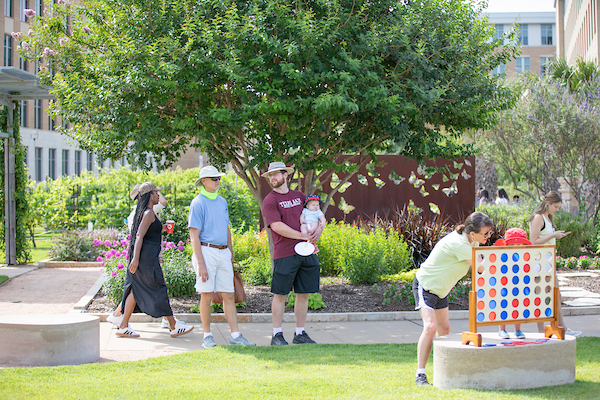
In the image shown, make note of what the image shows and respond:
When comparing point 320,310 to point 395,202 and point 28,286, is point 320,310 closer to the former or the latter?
point 28,286

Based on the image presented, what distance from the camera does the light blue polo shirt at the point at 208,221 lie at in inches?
249

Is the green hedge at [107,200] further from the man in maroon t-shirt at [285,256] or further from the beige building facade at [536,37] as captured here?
the beige building facade at [536,37]

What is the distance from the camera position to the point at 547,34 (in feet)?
201

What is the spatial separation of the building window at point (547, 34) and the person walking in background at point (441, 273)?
6380 centimetres

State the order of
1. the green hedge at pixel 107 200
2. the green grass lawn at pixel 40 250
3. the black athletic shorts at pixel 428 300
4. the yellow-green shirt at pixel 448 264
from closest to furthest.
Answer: the yellow-green shirt at pixel 448 264, the black athletic shorts at pixel 428 300, the green grass lawn at pixel 40 250, the green hedge at pixel 107 200

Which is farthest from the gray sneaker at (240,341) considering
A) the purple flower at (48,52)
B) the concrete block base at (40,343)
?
the purple flower at (48,52)

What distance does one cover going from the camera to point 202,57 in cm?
747

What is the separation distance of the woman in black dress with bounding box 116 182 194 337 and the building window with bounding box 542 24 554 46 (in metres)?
63.2

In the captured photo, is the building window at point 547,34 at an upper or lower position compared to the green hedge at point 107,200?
upper

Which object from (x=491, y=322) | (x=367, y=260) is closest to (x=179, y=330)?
(x=491, y=322)

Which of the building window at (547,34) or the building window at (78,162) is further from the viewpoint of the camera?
the building window at (547,34)

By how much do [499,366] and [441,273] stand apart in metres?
0.83

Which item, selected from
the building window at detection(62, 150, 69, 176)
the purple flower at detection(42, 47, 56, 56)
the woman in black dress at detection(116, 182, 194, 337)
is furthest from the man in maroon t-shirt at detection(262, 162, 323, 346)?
the building window at detection(62, 150, 69, 176)

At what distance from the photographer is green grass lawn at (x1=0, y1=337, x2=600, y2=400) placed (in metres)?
4.46
